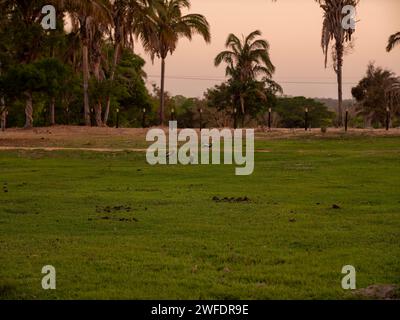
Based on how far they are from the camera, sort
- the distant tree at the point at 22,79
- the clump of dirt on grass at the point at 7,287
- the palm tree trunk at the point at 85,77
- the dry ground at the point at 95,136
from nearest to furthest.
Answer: the clump of dirt on grass at the point at 7,287 → the dry ground at the point at 95,136 → the distant tree at the point at 22,79 → the palm tree trunk at the point at 85,77

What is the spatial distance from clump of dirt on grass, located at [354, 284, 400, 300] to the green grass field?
0.56ft

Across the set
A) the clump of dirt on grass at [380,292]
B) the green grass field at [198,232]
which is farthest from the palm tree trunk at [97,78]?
the clump of dirt on grass at [380,292]

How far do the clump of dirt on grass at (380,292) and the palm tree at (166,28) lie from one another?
3355cm

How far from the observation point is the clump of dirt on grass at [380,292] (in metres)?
7.05

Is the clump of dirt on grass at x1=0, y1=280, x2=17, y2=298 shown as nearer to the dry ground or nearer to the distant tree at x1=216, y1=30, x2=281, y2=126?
the dry ground

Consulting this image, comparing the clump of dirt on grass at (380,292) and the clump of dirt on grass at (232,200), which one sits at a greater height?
the clump of dirt on grass at (232,200)

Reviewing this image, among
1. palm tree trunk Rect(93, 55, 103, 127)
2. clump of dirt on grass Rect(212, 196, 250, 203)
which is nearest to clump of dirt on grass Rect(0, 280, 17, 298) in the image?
clump of dirt on grass Rect(212, 196, 250, 203)

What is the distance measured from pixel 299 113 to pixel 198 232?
5701 cm

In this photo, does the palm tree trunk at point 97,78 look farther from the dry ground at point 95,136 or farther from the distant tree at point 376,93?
the distant tree at point 376,93

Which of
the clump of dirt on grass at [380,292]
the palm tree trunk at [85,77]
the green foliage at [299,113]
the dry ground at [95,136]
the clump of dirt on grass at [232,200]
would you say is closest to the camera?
the clump of dirt on grass at [380,292]

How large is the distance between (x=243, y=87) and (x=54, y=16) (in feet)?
54.7

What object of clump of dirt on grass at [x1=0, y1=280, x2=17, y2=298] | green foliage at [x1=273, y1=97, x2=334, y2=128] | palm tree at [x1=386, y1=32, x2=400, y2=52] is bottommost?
clump of dirt on grass at [x1=0, y1=280, x2=17, y2=298]

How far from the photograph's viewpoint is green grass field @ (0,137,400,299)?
7.52 metres
